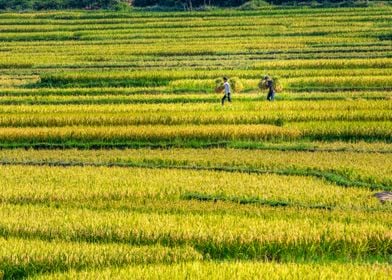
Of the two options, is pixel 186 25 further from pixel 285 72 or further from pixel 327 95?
pixel 327 95

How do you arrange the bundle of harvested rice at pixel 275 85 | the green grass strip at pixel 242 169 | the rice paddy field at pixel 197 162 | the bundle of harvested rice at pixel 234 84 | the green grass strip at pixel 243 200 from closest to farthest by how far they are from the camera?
the rice paddy field at pixel 197 162, the green grass strip at pixel 243 200, the green grass strip at pixel 242 169, the bundle of harvested rice at pixel 275 85, the bundle of harvested rice at pixel 234 84

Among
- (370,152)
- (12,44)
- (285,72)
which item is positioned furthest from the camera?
(12,44)

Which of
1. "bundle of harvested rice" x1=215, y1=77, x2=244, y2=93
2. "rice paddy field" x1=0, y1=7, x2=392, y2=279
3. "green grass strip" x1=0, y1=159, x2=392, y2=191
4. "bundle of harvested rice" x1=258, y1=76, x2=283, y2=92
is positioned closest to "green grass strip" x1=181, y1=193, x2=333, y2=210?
"rice paddy field" x1=0, y1=7, x2=392, y2=279

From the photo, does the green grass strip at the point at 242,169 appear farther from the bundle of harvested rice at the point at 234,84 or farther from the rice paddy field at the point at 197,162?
the bundle of harvested rice at the point at 234,84

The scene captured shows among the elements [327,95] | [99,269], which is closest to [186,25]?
[327,95]

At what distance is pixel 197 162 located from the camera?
57.4 ft

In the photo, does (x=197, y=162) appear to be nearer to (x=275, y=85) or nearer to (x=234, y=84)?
(x=275, y=85)

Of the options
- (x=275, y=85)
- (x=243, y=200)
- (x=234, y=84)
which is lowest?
(x=234, y=84)

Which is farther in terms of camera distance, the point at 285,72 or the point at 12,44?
the point at 12,44

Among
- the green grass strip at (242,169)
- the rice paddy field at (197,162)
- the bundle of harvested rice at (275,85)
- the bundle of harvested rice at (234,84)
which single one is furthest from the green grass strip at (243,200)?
the bundle of harvested rice at (234,84)

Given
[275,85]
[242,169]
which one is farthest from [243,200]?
[275,85]

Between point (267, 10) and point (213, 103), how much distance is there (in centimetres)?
3677

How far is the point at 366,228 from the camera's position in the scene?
438 inches

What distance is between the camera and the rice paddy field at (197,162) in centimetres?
1030
